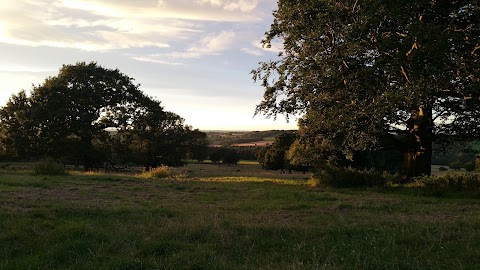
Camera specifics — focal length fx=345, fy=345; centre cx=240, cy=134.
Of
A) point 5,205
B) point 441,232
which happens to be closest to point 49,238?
point 5,205

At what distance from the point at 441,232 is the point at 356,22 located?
34.4 feet

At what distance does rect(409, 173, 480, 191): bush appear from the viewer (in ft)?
52.8

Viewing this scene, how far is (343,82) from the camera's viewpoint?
17.5 m

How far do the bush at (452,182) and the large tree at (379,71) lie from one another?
2.15 m

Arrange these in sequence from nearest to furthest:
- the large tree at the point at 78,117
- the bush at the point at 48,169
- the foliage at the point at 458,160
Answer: the foliage at the point at 458,160 < the bush at the point at 48,169 < the large tree at the point at 78,117

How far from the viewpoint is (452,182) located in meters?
16.4

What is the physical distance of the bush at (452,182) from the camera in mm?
16094

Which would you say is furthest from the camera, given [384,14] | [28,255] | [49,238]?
[384,14]

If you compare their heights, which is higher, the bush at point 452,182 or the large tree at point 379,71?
the large tree at point 379,71

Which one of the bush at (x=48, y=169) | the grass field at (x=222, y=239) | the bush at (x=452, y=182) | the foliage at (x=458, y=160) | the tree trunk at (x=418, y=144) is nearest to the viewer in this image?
the grass field at (x=222, y=239)

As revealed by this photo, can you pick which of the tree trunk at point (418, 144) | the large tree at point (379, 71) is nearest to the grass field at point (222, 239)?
the large tree at point (379, 71)

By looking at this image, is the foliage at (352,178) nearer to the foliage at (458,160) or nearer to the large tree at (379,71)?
the large tree at (379,71)

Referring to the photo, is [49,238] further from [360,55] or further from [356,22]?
[360,55]

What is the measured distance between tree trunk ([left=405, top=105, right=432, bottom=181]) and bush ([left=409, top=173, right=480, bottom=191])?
1722 mm
